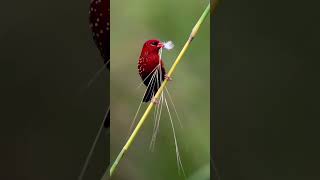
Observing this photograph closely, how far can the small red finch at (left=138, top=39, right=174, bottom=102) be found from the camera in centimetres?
58

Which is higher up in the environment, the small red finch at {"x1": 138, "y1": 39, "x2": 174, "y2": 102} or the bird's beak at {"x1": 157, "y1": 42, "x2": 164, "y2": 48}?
the bird's beak at {"x1": 157, "y1": 42, "x2": 164, "y2": 48}

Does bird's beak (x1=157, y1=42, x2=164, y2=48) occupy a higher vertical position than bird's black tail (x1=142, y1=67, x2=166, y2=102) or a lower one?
higher

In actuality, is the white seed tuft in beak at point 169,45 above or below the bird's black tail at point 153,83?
above

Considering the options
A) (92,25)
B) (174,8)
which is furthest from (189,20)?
(92,25)

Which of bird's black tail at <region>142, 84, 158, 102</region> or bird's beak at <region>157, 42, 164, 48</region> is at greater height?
bird's beak at <region>157, 42, 164, 48</region>

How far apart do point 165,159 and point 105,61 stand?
15 centimetres

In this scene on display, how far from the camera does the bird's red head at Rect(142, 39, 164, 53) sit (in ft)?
1.90

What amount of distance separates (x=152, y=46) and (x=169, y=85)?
0.17ft

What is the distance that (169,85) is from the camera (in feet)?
1.93

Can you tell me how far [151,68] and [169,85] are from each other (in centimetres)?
3

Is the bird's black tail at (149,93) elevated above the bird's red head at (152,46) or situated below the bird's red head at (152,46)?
below

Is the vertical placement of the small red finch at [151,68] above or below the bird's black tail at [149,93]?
above

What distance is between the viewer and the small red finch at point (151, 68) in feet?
1.91

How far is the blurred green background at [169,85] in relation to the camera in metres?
0.58
